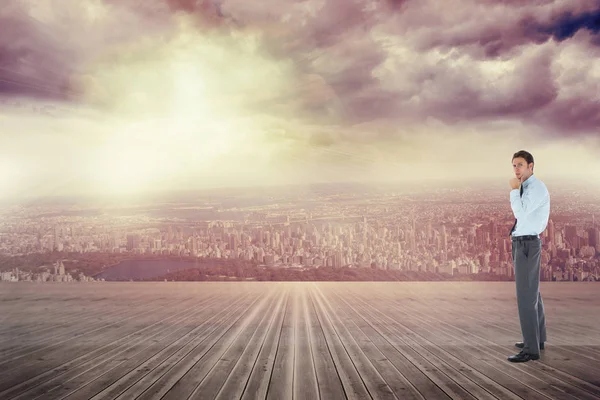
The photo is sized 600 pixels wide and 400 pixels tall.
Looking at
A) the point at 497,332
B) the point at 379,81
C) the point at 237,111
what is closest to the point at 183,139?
the point at 237,111

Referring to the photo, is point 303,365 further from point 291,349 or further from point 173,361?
point 173,361

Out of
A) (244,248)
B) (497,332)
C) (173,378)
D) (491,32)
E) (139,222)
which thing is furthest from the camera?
(139,222)

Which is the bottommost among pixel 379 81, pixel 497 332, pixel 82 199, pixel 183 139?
pixel 497 332

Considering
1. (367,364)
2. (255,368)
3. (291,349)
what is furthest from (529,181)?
(255,368)

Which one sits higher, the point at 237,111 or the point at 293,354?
the point at 237,111

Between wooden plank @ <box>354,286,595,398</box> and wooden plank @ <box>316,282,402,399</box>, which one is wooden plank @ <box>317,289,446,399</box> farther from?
wooden plank @ <box>354,286,595,398</box>

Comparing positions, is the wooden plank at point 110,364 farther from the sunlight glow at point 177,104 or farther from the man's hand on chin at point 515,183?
the sunlight glow at point 177,104

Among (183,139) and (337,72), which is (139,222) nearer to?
(183,139)
